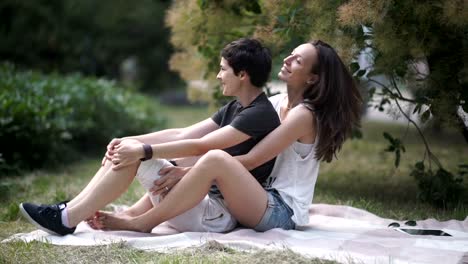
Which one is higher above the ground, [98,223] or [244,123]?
[244,123]

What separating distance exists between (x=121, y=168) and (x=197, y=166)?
340mm

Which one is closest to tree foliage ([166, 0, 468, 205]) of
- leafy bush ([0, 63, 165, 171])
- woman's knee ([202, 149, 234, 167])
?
woman's knee ([202, 149, 234, 167])

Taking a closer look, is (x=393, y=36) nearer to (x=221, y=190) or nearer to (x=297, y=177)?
(x=297, y=177)

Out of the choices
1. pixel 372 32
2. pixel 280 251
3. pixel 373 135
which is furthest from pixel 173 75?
pixel 280 251

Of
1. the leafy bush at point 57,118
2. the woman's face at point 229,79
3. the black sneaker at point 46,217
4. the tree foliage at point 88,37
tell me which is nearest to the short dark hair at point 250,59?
the woman's face at point 229,79

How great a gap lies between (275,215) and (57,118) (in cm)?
276

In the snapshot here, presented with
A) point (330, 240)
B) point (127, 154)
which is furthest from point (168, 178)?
point (330, 240)

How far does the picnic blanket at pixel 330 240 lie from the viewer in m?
2.68

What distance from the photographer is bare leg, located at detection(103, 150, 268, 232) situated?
2.87m

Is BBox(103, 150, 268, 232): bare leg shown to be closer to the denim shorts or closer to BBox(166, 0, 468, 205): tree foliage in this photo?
the denim shorts

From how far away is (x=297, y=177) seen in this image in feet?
10.0

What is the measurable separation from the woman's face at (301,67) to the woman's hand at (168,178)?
63cm

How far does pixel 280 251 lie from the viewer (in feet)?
8.76

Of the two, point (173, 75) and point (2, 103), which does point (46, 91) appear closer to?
point (2, 103)
